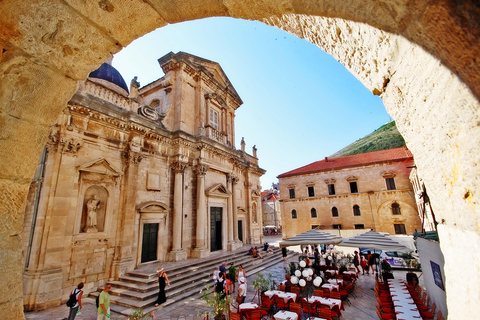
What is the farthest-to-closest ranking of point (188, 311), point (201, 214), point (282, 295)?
point (201, 214), point (188, 311), point (282, 295)

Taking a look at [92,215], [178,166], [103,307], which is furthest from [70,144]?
[103,307]

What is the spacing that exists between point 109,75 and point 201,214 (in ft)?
37.4

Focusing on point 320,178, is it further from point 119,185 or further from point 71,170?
point 71,170

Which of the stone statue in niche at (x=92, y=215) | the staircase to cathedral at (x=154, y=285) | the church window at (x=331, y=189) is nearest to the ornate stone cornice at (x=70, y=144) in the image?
the stone statue in niche at (x=92, y=215)

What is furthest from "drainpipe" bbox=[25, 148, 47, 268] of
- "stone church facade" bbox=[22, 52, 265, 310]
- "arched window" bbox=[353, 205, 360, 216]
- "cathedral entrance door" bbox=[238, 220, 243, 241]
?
"arched window" bbox=[353, 205, 360, 216]

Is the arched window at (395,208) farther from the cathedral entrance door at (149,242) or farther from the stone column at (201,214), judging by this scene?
the cathedral entrance door at (149,242)

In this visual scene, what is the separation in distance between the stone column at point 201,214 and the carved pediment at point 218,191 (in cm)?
88

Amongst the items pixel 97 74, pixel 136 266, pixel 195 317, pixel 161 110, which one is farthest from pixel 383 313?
pixel 97 74

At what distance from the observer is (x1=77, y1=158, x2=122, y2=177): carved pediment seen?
9.22 metres

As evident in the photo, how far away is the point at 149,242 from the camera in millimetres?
11602

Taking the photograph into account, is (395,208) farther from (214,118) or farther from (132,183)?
(132,183)

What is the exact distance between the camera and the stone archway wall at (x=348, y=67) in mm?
1027

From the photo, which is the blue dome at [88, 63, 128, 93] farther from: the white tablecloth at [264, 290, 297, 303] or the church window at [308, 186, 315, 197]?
the church window at [308, 186, 315, 197]

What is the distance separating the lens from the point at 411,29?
1187mm
